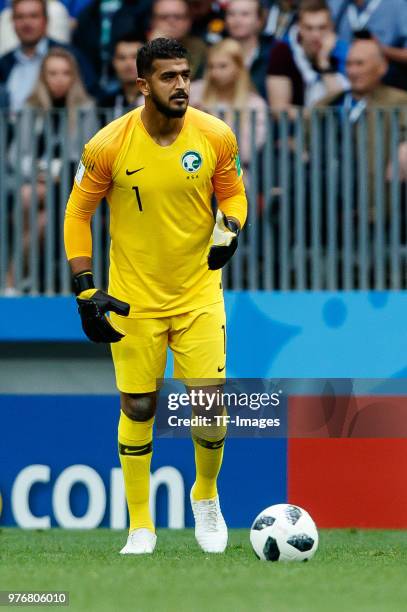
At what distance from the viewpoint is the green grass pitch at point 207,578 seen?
5.09 metres

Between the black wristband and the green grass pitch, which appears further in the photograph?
the black wristband

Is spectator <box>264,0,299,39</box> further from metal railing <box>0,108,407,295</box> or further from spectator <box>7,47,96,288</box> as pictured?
spectator <box>7,47,96,288</box>

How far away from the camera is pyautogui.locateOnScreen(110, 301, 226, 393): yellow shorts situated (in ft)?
23.4

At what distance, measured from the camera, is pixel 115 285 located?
726 cm

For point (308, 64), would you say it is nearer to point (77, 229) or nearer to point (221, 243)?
point (77, 229)

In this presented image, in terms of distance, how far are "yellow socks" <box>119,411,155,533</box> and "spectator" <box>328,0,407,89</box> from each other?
4971mm

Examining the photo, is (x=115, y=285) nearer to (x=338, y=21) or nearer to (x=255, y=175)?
(x=255, y=175)

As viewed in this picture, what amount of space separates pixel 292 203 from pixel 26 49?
9.76 feet

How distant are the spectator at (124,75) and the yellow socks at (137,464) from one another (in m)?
4.20
